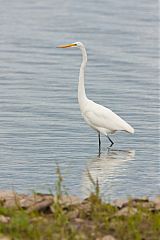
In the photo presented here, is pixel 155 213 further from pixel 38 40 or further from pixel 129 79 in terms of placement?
pixel 38 40

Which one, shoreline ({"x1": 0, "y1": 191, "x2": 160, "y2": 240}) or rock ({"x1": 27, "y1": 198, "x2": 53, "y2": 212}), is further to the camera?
rock ({"x1": 27, "y1": 198, "x2": 53, "y2": 212})

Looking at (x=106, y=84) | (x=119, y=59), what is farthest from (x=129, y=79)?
(x=119, y=59)

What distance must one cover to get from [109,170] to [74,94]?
193 inches

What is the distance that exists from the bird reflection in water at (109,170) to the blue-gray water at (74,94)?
0.04 feet

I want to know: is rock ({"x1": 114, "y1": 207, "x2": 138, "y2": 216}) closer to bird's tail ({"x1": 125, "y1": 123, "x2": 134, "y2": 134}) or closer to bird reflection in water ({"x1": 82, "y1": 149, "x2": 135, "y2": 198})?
bird reflection in water ({"x1": 82, "y1": 149, "x2": 135, "y2": 198})

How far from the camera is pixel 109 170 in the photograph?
11.7 meters

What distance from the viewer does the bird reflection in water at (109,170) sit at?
10.3 metres

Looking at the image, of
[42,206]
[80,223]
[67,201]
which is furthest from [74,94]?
[80,223]

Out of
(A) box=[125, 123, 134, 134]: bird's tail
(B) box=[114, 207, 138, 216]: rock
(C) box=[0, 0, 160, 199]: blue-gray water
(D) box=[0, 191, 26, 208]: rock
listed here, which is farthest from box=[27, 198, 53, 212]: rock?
(A) box=[125, 123, 134, 134]: bird's tail

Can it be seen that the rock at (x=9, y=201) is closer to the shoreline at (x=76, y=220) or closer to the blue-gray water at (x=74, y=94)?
the shoreline at (x=76, y=220)

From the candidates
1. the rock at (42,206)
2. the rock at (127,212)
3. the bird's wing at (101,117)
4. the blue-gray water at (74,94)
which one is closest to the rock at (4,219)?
the rock at (42,206)

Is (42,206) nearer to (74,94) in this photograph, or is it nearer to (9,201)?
(9,201)

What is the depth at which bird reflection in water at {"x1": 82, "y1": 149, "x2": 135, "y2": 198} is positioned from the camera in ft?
33.9

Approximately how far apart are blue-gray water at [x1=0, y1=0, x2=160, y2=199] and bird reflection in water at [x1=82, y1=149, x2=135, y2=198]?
14mm
